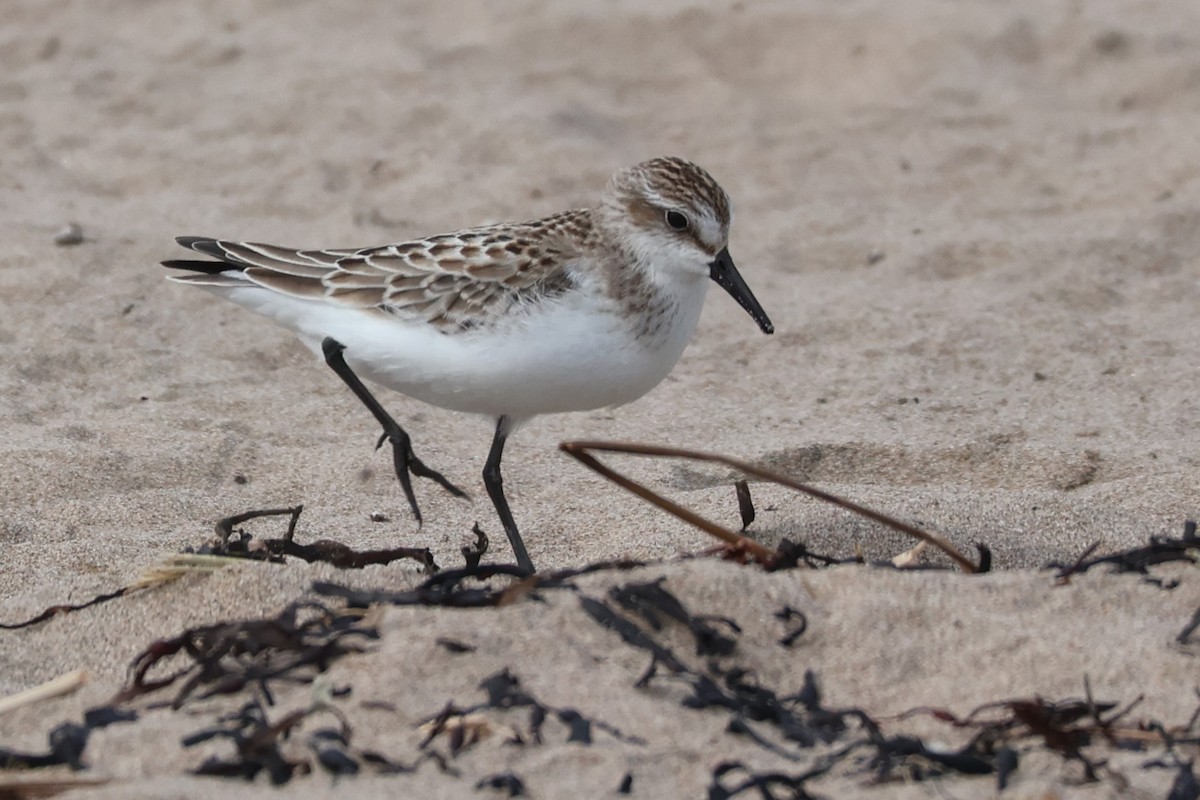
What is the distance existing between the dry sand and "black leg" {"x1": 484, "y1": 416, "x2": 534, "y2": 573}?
0.14 m

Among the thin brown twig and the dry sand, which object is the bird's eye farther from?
the thin brown twig

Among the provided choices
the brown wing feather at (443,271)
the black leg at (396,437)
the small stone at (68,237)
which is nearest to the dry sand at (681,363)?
the small stone at (68,237)

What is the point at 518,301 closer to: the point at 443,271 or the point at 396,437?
the point at 443,271

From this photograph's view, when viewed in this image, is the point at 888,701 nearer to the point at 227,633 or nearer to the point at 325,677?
the point at 325,677

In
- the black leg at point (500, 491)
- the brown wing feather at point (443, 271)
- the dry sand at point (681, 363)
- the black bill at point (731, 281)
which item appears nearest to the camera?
the dry sand at point (681, 363)

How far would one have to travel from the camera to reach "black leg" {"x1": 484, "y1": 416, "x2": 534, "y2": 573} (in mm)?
4293

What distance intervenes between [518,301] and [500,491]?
706 mm

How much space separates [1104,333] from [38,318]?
174 inches

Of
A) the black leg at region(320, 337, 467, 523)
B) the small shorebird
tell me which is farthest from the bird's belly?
the black leg at region(320, 337, 467, 523)

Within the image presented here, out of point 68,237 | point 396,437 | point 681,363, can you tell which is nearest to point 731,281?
point 396,437

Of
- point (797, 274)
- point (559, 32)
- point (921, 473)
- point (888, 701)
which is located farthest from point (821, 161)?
point (888, 701)

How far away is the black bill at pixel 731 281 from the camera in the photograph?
4.44 m

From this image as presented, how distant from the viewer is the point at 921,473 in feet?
16.9

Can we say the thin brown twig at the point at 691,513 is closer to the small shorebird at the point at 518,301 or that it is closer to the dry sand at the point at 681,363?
the dry sand at the point at 681,363
